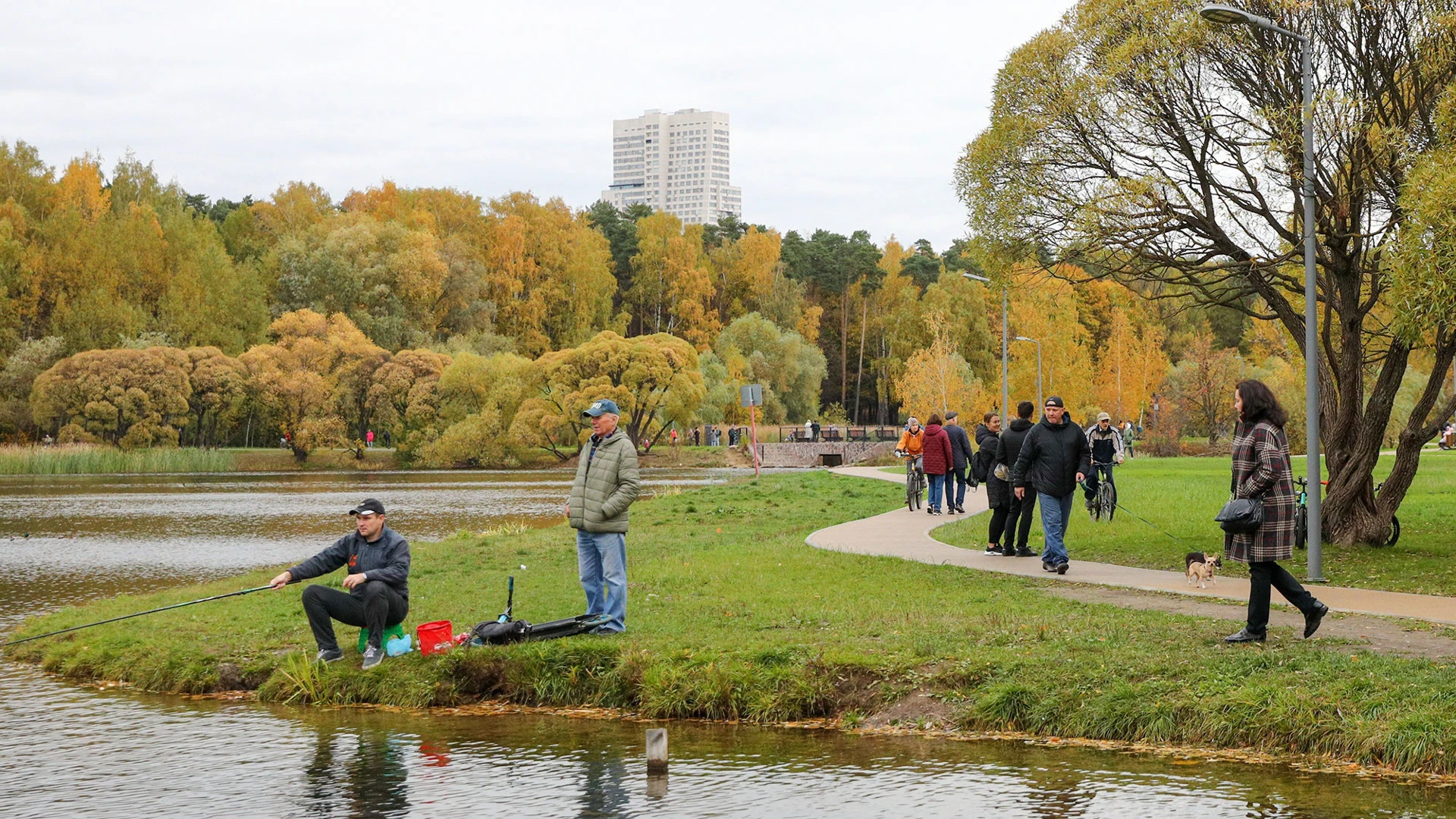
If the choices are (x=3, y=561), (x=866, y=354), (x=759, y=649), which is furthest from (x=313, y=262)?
(x=759, y=649)

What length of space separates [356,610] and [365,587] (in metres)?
0.31

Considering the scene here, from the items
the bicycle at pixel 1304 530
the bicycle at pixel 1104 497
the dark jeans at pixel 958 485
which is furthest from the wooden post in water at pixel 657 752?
the dark jeans at pixel 958 485

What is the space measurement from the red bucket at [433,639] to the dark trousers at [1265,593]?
6.27m

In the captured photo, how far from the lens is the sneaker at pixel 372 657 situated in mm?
10430

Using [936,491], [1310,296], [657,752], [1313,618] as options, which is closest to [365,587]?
[657,752]

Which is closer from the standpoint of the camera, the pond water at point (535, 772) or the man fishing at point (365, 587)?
the pond water at point (535, 772)

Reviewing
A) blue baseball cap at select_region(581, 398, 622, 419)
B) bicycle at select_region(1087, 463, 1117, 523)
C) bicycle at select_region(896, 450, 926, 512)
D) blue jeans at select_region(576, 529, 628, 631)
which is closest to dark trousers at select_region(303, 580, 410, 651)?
blue jeans at select_region(576, 529, 628, 631)

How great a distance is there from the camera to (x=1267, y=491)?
9555mm

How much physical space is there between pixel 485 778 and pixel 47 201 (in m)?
80.7

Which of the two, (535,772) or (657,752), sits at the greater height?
(657,752)

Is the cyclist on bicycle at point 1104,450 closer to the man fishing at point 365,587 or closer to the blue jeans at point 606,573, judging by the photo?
Result: the blue jeans at point 606,573

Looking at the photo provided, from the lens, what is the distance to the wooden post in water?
7.60m

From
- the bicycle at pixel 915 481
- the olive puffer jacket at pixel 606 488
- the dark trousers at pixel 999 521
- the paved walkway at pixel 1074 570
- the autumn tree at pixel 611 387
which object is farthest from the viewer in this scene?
the autumn tree at pixel 611 387

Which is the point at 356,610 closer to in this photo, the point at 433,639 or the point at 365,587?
the point at 365,587
